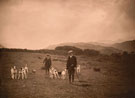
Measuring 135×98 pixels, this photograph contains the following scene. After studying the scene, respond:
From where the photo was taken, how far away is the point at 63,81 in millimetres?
4676

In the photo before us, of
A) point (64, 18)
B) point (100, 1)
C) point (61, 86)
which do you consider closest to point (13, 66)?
point (61, 86)

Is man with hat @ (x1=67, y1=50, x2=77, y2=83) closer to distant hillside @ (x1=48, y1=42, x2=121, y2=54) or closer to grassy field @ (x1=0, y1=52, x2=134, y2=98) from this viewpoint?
grassy field @ (x1=0, y1=52, x2=134, y2=98)

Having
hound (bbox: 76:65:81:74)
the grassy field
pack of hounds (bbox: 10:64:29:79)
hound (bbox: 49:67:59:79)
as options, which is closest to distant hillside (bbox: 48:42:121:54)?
the grassy field

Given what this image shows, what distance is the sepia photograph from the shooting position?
179 inches

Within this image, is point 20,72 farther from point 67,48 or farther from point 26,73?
point 67,48

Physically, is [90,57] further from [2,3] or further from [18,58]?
[2,3]

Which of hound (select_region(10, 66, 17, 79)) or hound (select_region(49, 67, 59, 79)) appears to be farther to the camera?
hound (select_region(10, 66, 17, 79))

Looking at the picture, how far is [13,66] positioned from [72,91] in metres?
1.30

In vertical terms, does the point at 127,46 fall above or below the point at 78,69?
above

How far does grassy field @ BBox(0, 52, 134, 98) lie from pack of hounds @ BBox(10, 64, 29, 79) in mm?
73

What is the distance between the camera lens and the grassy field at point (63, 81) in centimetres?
451

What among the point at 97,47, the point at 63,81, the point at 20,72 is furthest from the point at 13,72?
the point at 97,47

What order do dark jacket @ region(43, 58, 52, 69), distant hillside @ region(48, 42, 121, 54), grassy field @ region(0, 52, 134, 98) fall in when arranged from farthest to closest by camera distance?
dark jacket @ region(43, 58, 52, 69), distant hillside @ region(48, 42, 121, 54), grassy field @ region(0, 52, 134, 98)

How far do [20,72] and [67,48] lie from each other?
1.05 metres
